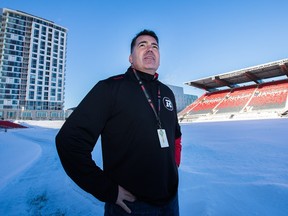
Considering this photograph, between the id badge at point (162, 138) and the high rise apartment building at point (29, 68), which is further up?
the high rise apartment building at point (29, 68)

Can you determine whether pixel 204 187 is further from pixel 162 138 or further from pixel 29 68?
pixel 29 68

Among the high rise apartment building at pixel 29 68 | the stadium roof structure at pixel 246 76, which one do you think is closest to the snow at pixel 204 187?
the stadium roof structure at pixel 246 76

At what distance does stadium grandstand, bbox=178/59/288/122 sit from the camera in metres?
19.2

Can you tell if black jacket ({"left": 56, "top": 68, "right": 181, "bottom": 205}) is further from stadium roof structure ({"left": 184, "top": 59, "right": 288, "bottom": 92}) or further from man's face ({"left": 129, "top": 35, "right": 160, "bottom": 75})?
stadium roof structure ({"left": 184, "top": 59, "right": 288, "bottom": 92})

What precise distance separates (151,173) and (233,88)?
31725mm

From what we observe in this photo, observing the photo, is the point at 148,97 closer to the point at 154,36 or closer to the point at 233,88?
the point at 154,36

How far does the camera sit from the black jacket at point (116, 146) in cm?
90

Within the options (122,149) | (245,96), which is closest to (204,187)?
(122,149)

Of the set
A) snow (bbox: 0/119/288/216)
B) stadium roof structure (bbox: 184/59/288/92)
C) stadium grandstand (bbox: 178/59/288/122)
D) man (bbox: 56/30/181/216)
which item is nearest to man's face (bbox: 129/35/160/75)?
man (bbox: 56/30/181/216)

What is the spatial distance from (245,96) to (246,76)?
301 centimetres

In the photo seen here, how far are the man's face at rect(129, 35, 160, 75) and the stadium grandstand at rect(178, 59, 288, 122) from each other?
18.8 meters

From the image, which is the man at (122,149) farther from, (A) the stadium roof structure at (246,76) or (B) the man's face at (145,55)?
(A) the stadium roof structure at (246,76)

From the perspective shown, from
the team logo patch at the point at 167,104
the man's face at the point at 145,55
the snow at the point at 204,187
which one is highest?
the man's face at the point at 145,55

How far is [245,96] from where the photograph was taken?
79.3 feet
